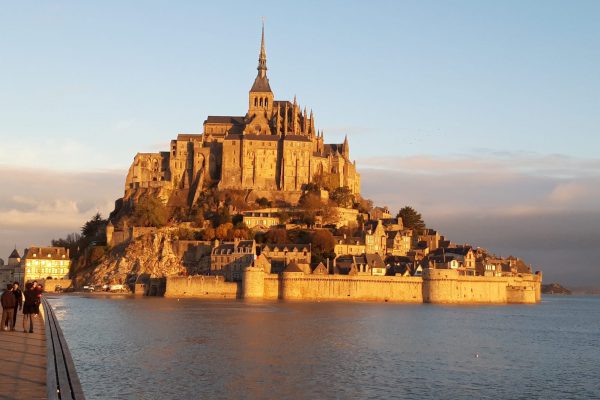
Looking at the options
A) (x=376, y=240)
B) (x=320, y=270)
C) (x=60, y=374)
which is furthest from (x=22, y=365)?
(x=376, y=240)

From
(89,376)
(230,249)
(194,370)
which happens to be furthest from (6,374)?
(230,249)

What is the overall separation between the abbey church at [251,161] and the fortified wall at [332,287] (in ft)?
63.9

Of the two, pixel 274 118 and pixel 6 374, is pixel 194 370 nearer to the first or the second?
pixel 6 374

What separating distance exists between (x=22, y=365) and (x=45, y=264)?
83803mm

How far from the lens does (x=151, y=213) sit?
3625 inches

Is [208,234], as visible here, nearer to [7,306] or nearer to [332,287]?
[332,287]

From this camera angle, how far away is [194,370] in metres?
29.0

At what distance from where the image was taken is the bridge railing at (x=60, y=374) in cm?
1511

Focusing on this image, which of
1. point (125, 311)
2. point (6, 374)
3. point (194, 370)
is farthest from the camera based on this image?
point (125, 311)

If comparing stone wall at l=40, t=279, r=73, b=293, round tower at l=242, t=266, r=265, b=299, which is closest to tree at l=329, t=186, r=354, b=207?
round tower at l=242, t=266, r=265, b=299

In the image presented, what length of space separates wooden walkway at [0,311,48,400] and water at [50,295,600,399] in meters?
2.39

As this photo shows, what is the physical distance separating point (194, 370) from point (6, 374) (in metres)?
12.6

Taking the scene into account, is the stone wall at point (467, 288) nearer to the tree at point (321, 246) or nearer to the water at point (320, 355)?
the tree at point (321, 246)

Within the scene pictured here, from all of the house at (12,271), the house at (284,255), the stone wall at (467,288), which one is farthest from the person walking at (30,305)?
the house at (12,271)
